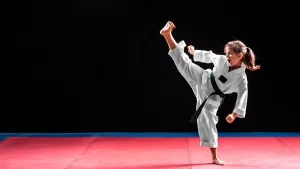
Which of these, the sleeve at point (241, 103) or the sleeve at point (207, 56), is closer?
the sleeve at point (241, 103)

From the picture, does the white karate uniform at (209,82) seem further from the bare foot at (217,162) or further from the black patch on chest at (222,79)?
the bare foot at (217,162)

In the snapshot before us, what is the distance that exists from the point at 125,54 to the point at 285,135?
7.26 feet

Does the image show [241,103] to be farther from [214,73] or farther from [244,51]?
[244,51]

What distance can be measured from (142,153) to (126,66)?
5.29ft

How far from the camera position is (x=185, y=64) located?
3758 millimetres

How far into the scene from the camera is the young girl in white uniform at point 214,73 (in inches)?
146

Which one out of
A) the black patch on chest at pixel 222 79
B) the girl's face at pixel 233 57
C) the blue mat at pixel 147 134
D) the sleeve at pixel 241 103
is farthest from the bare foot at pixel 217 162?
the blue mat at pixel 147 134

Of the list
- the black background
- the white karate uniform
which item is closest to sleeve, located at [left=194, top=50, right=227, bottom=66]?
the white karate uniform

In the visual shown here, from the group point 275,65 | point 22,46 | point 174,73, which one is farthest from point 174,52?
point 22,46

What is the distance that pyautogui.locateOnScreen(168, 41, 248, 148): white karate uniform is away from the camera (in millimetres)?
3725

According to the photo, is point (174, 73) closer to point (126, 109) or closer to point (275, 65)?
point (126, 109)

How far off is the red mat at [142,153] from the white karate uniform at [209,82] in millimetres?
299

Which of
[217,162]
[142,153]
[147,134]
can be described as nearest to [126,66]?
[147,134]

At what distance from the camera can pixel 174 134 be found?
5570 millimetres
